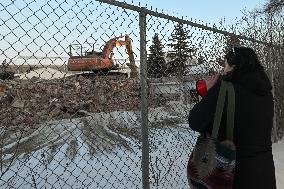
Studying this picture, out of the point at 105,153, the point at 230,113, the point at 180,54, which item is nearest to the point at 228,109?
the point at 230,113

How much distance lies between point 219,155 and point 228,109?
0.95 feet

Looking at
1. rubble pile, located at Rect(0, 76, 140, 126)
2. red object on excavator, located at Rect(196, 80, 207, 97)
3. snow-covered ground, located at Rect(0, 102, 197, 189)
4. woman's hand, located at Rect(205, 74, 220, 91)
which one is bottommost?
snow-covered ground, located at Rect(0, 102, 197, 189)

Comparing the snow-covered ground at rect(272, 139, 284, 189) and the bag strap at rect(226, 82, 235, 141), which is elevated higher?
the bag strap at rect(226, 82, 235, 141)

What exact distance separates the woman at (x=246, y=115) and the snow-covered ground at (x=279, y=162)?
2213 millimetres

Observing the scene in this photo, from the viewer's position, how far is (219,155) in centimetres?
266

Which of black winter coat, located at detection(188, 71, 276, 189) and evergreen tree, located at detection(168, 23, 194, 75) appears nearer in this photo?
black winter coat, located at detection(188, 71, 276, 189)

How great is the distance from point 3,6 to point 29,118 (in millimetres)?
10581

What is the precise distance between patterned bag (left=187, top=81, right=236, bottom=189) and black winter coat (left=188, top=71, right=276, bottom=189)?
0.04 m

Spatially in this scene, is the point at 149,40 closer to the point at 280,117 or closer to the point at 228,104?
the point at 228,104

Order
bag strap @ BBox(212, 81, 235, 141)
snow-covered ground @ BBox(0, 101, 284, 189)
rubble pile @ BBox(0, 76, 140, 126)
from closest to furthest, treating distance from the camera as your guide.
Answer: bag strap @ BBox(212, 81, 235, 141) → rubble pile @ BBox(0, 76, 140, 126) → snow-covered ground @ BBox(0, 101, 284, 189)

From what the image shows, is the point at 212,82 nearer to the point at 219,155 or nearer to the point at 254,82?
the point at 254,82

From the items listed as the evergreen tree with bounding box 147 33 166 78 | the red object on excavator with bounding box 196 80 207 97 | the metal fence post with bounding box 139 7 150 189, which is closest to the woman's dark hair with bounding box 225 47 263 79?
the red object on excavator with bounding box 196 80 207 97

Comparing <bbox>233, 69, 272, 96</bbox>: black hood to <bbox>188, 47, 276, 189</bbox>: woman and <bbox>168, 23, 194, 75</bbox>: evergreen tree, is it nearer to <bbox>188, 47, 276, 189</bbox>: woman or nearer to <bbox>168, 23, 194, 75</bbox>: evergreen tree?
<bbox>188, 47, 276, 189</bbox>: woman

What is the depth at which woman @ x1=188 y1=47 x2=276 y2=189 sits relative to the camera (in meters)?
2.67
